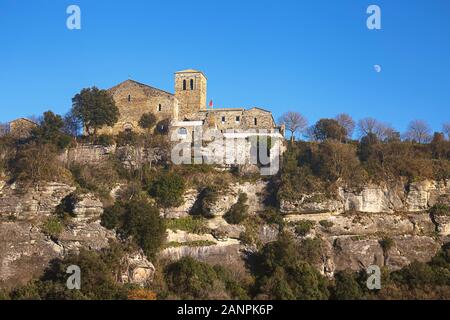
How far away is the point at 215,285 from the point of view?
132ft

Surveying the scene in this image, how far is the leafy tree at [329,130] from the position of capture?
187 ft

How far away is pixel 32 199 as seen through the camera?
4562cm

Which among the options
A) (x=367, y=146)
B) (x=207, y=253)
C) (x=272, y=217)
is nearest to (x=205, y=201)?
(x=207, y=253)

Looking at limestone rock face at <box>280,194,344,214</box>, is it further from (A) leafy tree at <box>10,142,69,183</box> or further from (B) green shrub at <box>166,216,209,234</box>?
(A) leafy tree at <box>10,142,69,183</box>

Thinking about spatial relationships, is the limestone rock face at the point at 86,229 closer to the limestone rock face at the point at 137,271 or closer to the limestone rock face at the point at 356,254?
the limestone rock face at the point at 137,271

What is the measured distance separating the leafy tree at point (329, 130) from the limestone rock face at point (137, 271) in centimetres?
2043

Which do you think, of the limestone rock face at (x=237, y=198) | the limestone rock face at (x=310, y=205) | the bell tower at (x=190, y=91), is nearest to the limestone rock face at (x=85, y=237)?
the limestone rock face at (x=237, y=198)

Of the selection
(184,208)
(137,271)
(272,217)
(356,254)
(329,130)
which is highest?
(329,130)

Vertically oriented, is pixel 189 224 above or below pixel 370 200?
below

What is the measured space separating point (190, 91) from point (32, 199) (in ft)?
58.7

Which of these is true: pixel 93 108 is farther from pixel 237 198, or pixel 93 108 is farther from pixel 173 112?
pixel 237 198

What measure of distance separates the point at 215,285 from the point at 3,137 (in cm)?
2118
